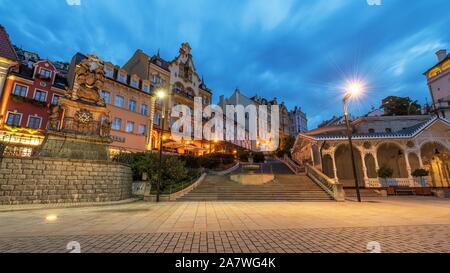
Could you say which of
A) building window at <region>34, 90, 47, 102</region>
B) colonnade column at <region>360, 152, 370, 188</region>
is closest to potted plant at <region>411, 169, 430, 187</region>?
colonnade column at <region>360, 152, 370, 188</region>

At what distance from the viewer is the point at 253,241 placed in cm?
438

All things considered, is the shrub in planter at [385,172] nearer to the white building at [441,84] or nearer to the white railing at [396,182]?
the white railing at [396,182]

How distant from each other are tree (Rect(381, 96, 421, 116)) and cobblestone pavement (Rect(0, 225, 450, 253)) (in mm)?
43506

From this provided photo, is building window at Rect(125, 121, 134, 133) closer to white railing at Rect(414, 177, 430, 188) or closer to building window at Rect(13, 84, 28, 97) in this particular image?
building window at Rect(13, 84, 28, 97)

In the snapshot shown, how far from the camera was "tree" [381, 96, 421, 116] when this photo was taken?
37.2 meters

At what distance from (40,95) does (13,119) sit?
408cm

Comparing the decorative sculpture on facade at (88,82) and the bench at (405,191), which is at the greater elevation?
the decorative sculpture on facade at (88,82)

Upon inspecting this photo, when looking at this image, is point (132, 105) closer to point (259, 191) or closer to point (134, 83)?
point (134, 83)

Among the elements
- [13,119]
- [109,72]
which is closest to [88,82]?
[109,72]

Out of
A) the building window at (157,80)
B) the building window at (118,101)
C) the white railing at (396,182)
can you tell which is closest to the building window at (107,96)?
the building window at (118,101)

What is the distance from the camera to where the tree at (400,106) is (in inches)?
1465

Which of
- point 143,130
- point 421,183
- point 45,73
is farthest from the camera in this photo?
point 143,130

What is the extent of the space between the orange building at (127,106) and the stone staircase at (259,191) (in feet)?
46.9
